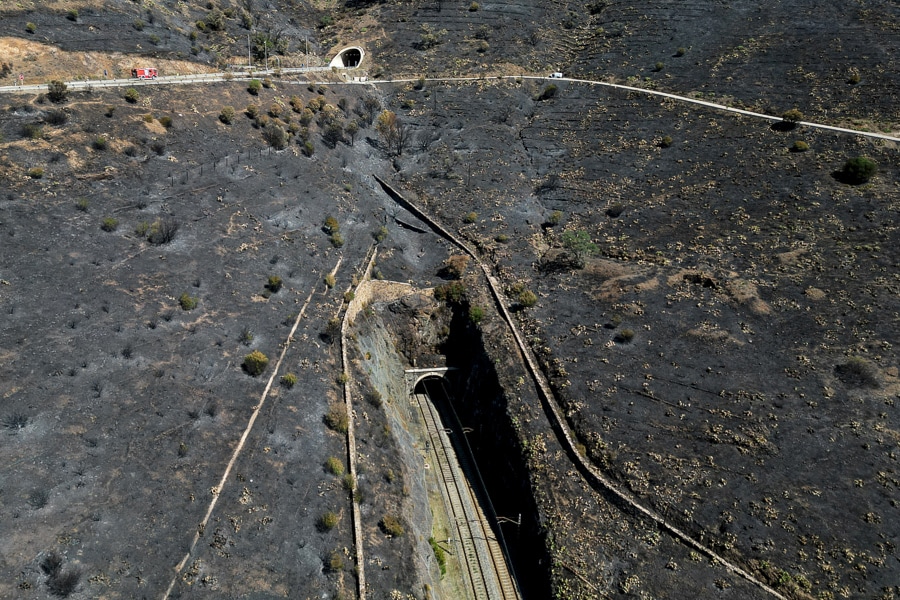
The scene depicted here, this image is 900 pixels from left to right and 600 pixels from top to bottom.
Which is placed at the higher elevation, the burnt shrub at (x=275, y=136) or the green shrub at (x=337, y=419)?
the burnt shrub at (x=275, y=136)

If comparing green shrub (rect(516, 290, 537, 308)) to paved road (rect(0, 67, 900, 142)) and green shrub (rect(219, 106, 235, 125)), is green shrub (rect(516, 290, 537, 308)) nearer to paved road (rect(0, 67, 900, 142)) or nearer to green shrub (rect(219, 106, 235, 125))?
green shrub (rect(219, 106, 235, 125))

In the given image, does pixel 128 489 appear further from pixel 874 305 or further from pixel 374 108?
pixel 374 108

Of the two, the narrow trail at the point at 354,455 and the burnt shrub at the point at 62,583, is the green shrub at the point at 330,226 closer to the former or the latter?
the narrow trail at the point at 354,455

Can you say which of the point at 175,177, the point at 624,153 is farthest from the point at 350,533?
the point at 624,153

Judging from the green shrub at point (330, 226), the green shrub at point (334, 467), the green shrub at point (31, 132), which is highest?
the green shrub at point (31, 132)

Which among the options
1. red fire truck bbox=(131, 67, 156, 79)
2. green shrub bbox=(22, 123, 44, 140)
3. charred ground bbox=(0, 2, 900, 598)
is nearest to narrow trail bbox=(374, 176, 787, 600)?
charred ground bbox=(0, 2, 900, 598)

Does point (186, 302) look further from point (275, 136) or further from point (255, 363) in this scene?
point (275, 136)

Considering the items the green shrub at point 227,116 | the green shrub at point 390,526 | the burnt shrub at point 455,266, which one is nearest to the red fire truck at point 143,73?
the green shrub at point 227,116
